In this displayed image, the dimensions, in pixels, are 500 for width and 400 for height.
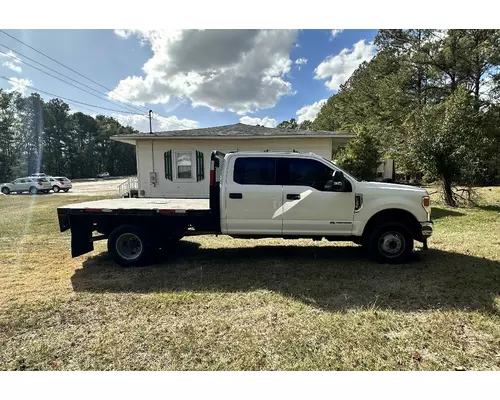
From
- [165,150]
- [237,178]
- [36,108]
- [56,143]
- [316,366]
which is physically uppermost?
[36,108]

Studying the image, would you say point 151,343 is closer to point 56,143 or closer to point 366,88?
point 366,88

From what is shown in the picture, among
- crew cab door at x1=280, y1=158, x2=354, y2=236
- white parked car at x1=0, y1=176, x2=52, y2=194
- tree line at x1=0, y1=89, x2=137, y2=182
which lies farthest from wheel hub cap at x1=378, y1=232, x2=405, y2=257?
tree line at x1=0, y1=89, x2=137, y2=182

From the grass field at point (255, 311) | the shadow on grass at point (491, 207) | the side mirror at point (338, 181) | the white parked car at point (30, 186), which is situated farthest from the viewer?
the white parked car at point (30, 186)

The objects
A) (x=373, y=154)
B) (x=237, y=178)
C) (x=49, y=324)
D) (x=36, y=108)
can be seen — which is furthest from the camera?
(x=36, y=108)

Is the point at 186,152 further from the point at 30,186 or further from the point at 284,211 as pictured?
the point at 30,186

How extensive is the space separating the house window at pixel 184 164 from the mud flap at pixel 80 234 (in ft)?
21.2

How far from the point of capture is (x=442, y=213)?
394 inches

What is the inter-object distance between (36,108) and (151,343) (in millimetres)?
66157

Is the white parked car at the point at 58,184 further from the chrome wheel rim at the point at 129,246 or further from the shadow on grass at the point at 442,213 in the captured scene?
the shadow on grass at the point at 442,213

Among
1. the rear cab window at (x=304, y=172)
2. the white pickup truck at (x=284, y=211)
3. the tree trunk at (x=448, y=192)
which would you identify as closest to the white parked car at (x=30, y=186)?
the white pickup truck at (x=284, y=211)

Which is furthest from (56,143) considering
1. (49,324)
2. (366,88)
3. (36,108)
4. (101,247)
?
(49,324)

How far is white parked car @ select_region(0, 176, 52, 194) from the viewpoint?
24.3 metres

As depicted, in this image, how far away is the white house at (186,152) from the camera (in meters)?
11.0

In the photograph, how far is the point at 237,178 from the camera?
16.2ft
